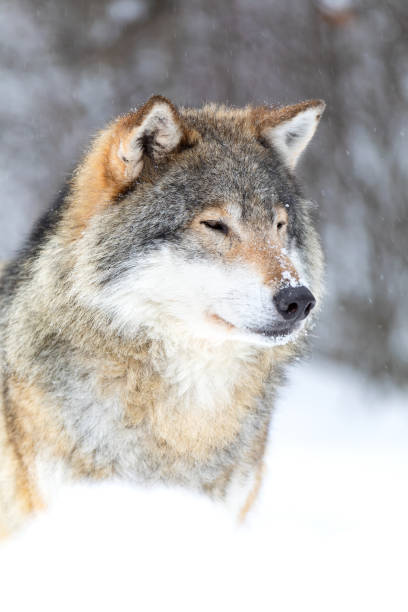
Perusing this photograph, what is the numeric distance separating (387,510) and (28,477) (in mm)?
2371

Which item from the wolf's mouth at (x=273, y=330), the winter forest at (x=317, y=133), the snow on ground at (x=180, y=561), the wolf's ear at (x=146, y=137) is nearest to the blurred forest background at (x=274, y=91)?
the winter forest at (x=317, y=133)

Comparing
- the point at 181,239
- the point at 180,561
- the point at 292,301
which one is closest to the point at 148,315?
the point at 181,239

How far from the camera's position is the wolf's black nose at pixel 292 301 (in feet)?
9.39

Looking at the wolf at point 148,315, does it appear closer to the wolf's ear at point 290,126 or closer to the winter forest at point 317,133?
the wolf's ear at point 290,126

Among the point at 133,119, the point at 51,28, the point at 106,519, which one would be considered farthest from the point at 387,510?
the point at 51,28

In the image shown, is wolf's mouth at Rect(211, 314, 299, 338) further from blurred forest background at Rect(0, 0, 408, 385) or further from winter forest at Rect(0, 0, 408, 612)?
blurred forest background at Rect(0, 0, 408, 385)

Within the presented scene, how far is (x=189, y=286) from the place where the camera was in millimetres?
2994

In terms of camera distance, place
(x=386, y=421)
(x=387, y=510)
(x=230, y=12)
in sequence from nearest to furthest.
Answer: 1. (x=387, y=510)
2. (x=386, y=421)
3. (x=230, y=12)

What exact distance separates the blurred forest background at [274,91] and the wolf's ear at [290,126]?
344cm

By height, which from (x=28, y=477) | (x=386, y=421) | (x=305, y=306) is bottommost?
(x=386, y=421)

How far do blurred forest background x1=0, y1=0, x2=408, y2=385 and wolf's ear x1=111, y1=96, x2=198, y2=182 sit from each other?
12.0 ft

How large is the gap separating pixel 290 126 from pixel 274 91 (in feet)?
13.5

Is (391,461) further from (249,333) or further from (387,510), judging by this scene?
(249,333)

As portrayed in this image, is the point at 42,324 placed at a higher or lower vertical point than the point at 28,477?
higher
